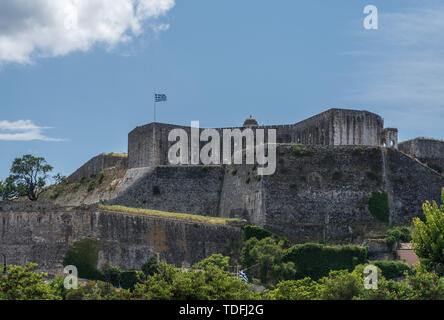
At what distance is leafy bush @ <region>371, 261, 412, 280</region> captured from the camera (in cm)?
5128

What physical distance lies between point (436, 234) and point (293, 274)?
1250cm

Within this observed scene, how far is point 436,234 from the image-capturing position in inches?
1658

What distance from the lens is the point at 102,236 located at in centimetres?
5297

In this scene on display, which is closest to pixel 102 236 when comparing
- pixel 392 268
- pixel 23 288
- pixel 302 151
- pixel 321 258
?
pixel 321 258

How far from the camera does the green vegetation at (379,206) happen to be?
60312mm

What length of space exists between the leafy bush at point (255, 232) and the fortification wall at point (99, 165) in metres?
20.3

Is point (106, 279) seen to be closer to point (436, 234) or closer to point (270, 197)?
point (270, 197)

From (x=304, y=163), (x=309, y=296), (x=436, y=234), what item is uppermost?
(x=304, y=163)

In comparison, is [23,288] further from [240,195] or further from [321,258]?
[240,195]

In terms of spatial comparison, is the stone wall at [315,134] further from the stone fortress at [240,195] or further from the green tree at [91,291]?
the green tree at [91,291]

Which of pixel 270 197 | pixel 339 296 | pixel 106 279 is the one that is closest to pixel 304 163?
pixel 270 197

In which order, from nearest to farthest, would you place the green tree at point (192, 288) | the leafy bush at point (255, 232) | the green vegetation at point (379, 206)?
the green tree at point (192, 288), the leafy bush at point (255, 232), the green vegetation at point (379, 206)

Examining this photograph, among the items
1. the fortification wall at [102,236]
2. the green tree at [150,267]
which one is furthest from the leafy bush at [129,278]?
the fortification wall at [102,236]

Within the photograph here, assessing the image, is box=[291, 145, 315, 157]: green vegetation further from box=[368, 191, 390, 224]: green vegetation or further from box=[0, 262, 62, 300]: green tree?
box=[0, 262, 62, 300]: green tree
